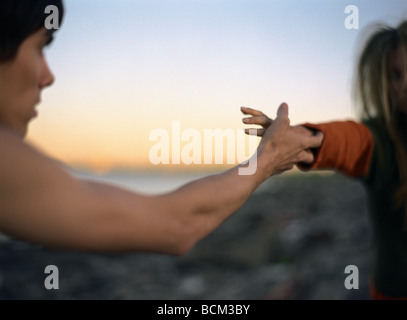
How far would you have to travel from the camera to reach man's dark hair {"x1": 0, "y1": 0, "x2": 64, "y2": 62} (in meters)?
1.50

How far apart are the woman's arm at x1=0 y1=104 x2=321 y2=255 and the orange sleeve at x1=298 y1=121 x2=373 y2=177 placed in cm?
Answer: 115

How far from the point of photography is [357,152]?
108 inches

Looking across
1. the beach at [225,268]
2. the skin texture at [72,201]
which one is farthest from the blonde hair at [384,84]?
the beach at [225,268]

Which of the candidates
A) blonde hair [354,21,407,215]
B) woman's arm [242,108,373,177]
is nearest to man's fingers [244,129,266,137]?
woman's arm [242,108,373,177]

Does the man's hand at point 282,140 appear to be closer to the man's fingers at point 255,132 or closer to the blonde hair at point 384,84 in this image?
the man's fingers at point 255,132

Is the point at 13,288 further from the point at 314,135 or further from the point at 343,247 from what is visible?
the point at 314,135

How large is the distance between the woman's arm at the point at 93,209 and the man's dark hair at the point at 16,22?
0.33m

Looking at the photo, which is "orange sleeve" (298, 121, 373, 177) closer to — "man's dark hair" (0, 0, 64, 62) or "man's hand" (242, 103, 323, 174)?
"man's hand" (242, 103, 323, 174)

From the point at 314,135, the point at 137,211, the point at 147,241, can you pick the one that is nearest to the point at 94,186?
the point at 137,211

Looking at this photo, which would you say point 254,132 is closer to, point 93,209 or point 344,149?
point 344,149

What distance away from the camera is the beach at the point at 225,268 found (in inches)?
483

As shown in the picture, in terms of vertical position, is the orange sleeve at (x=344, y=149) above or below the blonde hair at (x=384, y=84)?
below

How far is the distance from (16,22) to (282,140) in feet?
4.78
